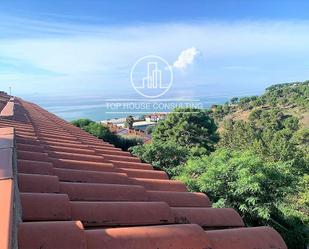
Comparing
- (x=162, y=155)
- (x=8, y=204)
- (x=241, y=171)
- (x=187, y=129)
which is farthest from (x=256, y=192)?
(x=187, y=129)

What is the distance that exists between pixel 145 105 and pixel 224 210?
43568mm

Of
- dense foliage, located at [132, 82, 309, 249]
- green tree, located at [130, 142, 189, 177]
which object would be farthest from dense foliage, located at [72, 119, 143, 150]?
green tree, located at [130, 142, 189, 177]

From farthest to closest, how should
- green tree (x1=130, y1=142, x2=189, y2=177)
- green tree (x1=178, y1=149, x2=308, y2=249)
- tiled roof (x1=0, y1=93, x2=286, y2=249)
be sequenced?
green tree (x1=130, y1=142, x2=189, y2=177)
green tree (x1=178, y1=149, x2=308, y2=249)
tiled roof (x1=0, y1=93, x2=286, y2=249)

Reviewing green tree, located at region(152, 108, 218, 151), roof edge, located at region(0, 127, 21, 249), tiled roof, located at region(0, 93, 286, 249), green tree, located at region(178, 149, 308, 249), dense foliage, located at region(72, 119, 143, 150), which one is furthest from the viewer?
green tree, located at region(152, 108, 218, 151)

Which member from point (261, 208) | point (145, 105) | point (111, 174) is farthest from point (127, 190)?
point (145, 105)

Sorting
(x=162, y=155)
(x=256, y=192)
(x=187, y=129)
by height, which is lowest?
(x=162, y=155)

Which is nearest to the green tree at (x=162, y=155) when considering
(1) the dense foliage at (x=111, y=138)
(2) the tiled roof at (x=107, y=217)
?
(1) the dense foliage at (x=111, y=138)

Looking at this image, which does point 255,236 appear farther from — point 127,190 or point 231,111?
point 231,111

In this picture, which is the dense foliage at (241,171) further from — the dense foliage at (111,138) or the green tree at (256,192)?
the dense foliage at (111,138)

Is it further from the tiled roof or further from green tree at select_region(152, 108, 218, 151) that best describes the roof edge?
green tree at select_region(152, 108, 218, 151)

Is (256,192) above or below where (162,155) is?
above

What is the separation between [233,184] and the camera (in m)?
7.97

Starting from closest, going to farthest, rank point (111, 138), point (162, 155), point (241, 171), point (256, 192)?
1. point (256, 192)
2. point (241, 171)
3. point (162, 155)
4. point (111, 138)

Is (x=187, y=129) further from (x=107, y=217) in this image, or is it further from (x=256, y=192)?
(x=107, y=217)
